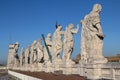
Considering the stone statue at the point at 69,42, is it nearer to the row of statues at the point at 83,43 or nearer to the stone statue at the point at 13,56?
the row of statues at the point at 83,43

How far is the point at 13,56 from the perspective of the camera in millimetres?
56719

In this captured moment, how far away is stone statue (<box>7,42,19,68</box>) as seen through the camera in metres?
55.4

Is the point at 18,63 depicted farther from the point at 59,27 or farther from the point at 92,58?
the point at 92,58

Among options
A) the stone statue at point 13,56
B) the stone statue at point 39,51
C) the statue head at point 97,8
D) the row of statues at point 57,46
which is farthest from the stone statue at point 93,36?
the stone statue at point 13,56

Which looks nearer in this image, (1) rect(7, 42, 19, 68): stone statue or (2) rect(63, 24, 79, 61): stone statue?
(2) rect(63, 24, 79, 61): stone statue

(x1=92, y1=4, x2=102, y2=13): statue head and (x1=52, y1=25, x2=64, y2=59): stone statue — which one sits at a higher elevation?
(x1=92, y1=4, x2=102, y2=13): statue head

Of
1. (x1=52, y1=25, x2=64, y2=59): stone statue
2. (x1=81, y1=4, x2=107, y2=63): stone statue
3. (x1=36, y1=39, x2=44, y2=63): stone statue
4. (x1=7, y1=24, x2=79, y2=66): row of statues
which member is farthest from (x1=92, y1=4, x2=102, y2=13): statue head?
(x1=36, y1=39, x2=44, y2=63): stone statue

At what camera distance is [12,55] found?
187ft

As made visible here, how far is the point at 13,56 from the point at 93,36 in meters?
41.1

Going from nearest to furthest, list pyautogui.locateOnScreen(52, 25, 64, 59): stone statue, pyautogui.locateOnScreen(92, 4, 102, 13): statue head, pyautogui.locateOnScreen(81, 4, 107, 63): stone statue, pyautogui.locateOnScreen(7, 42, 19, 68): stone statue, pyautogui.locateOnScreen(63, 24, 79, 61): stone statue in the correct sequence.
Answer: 1. pyautogui.locateOnScreen(81, 4, 107, 63): stone statue
2. pyautogui.locateOnScreen(92, 4, 102, 13): statue head
3. pyautogui.locateOnScreen(63, 24, 79, 61): stone statue
4. pyautogui.locateOnScreen(52, 25, 64, 59): stone statue
5. pyautogui.locateOnScreen(7, 42, 19, 68): stone statue

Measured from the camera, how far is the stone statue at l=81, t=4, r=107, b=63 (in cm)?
1722

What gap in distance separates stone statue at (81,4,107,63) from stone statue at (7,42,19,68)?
37821 millimetres

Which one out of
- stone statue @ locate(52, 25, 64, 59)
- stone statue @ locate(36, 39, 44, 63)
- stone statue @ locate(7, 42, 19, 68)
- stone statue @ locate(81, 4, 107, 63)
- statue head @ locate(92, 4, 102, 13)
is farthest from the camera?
stone statue @ locate(7, 42, 19, 68)

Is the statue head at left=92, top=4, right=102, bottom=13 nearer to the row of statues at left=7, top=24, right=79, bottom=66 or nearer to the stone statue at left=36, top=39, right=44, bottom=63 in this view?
the row of statues at left=7, top=24, right=79, bottom=66
